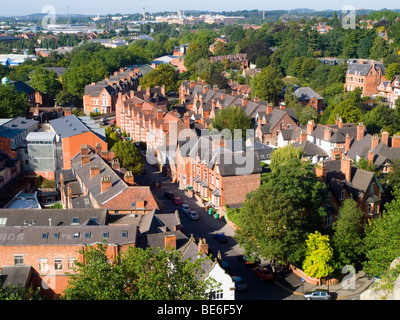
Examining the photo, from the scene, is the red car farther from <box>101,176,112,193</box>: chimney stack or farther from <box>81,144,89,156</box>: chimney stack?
<box>81,144,89,156</box>: chimney stack

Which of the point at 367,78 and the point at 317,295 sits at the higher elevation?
the point at 367,78

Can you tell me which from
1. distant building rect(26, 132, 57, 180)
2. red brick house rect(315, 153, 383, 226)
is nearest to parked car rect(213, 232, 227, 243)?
red brick house rect(315, 153, 383, 226)

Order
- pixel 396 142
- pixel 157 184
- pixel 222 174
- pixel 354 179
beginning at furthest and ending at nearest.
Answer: pixel 396 142
pixel 157 184
pixel 222 174
pixel 354 179

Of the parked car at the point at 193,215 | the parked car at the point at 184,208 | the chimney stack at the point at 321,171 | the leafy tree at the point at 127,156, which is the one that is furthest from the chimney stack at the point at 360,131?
the leafy tree at the point at 127,156

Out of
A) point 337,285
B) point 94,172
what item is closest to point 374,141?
point 337,285

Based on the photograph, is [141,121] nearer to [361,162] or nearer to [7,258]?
[361,162]

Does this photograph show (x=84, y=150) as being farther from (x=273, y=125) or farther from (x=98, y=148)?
(x=273, y=125)

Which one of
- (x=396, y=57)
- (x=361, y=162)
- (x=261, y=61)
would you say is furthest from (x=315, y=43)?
(x=361, y=162)
